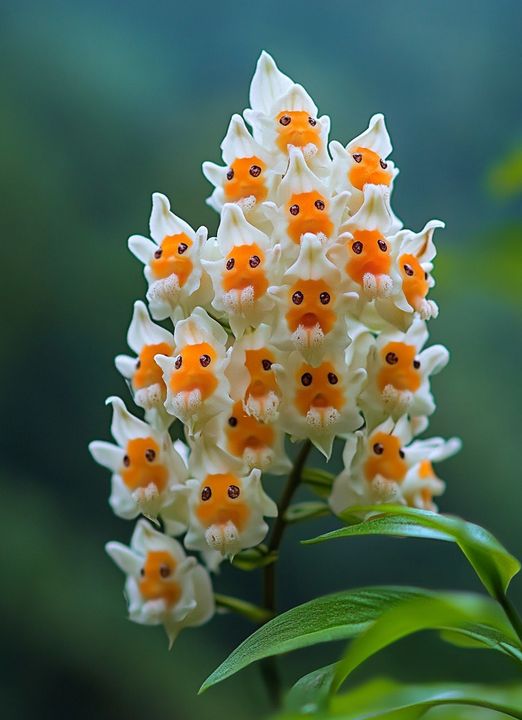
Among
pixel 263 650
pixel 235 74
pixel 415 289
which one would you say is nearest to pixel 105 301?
pixel 235 74

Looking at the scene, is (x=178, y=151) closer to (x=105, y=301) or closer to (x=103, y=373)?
(x=105, y=301)

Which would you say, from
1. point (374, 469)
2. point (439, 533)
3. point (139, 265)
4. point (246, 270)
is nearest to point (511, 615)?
point (439, 533)

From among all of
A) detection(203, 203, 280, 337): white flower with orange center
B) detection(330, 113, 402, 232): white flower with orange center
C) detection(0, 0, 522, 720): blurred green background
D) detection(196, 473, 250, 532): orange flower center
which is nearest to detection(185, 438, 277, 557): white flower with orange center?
detection(196, 473, 250, 532): orange flower center

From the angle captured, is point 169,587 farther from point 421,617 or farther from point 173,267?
point 421,617

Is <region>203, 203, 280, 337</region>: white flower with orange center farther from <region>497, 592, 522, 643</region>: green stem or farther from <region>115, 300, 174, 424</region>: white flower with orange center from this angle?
<region>497, 592, 522, 643</region>: green stem

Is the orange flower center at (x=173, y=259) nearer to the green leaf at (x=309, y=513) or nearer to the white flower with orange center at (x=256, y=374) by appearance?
the white flower with orange center at (x=256, y=374)
